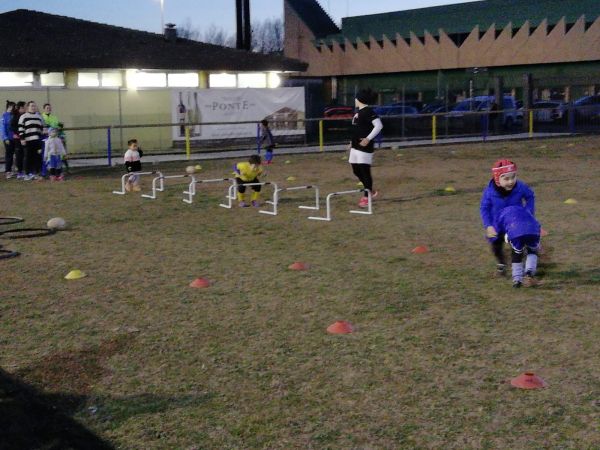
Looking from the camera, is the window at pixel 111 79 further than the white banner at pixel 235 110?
Yes

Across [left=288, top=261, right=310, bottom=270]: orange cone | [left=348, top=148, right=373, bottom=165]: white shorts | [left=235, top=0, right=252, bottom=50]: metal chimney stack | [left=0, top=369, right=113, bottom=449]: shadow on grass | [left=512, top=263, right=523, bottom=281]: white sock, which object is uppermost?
[left=235, top=0, right=252, bottom=50]: metal chimney stack

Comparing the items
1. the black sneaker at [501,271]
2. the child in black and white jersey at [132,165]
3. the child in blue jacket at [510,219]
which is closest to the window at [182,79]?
the child in black and white jersey at [132,165]

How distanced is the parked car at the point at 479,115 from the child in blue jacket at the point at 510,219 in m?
31.0

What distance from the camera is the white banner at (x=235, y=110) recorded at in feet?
101

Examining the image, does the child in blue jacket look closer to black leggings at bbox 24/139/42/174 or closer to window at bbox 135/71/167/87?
black leggings at bbox 24/139/42/174

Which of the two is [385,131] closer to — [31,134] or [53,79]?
[53,79]

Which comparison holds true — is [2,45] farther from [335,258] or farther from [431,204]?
[335,258]

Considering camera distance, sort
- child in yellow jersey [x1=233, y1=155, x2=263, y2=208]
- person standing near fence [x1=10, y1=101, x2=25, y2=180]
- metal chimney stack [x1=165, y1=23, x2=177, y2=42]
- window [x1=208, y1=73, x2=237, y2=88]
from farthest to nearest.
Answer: metal chimney stack [x1=165, y1=23, x2=177, y2=42]
window [x1=208, y1=73, x2=237, y2=88]
person standing near fence [x1=10, y1=101, x2=25, y2=180]
child in yellow jersey [x1=233, y1=155, x2=263, y2=208]

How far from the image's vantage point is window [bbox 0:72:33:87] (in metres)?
29.7

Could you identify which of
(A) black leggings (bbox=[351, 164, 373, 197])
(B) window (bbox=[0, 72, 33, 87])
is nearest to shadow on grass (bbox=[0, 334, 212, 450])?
(A) black leggings (bbox=[351, 164, 373, 197])

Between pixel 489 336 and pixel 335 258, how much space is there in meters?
3.46

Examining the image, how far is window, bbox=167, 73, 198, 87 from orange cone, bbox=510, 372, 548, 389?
30850mm

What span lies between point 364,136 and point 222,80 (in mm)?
23130

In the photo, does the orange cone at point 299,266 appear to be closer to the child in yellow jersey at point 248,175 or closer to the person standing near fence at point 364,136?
the person standing near fence at point 364,136
